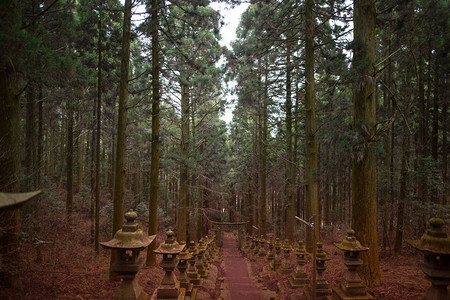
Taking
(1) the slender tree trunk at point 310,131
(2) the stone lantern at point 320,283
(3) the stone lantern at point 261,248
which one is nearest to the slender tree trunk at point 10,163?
(2) the stone lantern at point 320,283

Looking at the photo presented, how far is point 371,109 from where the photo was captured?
699 cm

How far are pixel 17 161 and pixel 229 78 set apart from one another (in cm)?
1203

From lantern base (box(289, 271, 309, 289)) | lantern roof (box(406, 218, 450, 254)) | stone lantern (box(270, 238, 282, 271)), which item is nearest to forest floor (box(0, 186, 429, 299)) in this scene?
lantern base (box(289, 271, 309, 289))

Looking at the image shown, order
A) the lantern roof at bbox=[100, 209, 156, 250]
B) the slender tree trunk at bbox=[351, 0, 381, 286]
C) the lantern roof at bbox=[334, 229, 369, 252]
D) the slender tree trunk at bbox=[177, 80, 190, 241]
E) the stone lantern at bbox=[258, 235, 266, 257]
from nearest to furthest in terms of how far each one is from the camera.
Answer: the lantern roof at bbox=[100, 209, 156, 250]
the lantern roof at bbox=[334, 229, 369, 252]
the slender tree trunk at bbox=[351, 0, 381, 286]
the slender tree trunk at bbox=[177, 80, 190, 241]
the stone lantern at bbox=[258, 235, 266, 257]

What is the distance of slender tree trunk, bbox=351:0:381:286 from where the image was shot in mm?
6613

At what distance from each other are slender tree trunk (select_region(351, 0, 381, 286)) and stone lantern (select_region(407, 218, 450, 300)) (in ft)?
6.11

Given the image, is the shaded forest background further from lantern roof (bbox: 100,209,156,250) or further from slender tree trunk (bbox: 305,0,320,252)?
lantern roof (bbox: 100,209,156,250)

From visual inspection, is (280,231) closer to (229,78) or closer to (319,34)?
(229,78)

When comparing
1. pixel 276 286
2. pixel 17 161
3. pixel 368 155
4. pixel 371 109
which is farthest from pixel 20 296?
pixel 371 109

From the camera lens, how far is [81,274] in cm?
826

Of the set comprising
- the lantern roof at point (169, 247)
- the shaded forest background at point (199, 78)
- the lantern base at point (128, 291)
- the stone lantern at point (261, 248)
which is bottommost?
the stone lantern at point (261, 248)

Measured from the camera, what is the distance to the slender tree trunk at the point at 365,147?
6.61m

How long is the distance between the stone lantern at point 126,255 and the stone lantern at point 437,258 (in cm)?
500

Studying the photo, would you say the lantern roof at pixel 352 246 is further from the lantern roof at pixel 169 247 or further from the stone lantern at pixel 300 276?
the lantern roof at pixel 169 247
